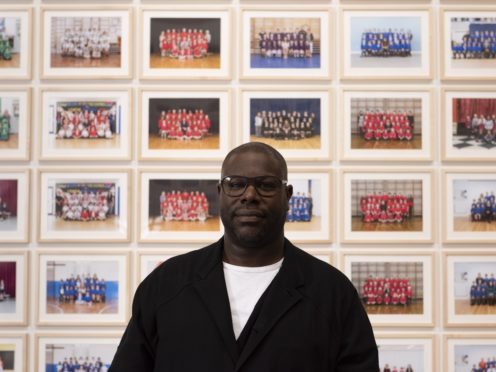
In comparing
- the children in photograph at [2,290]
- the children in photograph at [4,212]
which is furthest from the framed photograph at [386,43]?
the children in photograph at [2,290]

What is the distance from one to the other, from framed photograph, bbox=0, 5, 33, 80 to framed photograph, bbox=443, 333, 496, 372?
2300 millimetres

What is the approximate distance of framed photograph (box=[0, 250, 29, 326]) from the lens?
99.2 inches

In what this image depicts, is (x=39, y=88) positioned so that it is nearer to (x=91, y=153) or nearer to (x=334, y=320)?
(x=91, y=153)

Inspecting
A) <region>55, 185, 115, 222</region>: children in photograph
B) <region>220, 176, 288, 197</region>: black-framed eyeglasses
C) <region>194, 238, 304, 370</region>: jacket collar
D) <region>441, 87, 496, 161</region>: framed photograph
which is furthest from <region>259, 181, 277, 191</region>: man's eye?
<region>441, 87, 496, 161</region>: framed photograph

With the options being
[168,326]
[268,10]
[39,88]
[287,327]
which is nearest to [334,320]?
[287,327]

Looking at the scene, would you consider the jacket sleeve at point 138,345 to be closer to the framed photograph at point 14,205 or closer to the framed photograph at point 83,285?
the framed photograph at point 83,285

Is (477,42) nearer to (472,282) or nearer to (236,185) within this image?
(472,282)

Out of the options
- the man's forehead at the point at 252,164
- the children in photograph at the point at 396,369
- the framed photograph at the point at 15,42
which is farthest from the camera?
the framed photograph at the point at 15,42

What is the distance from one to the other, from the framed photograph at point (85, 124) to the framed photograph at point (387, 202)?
3.44 ft

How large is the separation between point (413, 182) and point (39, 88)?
179 cm

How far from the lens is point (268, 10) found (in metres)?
2.57

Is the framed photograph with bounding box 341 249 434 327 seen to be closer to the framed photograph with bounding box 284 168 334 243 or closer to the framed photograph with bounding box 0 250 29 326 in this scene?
the framed photograph with bounding box 284 168 334 243

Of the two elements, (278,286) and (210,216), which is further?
(210,216)

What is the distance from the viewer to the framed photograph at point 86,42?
2.58 m
